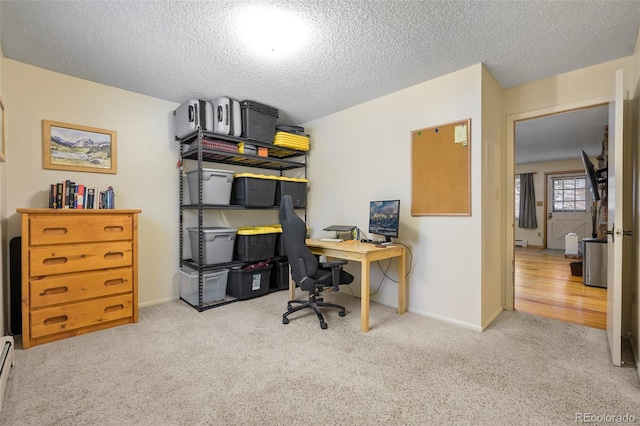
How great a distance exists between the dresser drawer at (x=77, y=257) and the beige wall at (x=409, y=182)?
2.32 meters

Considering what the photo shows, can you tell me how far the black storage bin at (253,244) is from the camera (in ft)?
11.3

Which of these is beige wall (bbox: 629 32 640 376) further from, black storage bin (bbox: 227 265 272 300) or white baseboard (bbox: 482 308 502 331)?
black storage bin (bbox: 227 265 272 300)

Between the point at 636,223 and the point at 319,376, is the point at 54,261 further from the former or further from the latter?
the point at 636,223

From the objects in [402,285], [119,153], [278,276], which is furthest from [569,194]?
[119,153]

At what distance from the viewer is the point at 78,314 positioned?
2396 millimetres

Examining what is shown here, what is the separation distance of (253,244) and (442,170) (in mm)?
2238

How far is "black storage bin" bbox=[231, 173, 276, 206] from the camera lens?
3.40 metres

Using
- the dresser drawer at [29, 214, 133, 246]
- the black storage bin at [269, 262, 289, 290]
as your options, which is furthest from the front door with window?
the dresser drawer at [29, 214, 133, 246]

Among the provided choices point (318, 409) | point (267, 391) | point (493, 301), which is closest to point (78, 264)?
point (267, 391)

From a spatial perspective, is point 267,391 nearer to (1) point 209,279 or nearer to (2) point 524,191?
(1) point 209,279

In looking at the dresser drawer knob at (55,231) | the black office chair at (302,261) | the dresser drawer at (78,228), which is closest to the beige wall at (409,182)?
the black office chair at (302,261)

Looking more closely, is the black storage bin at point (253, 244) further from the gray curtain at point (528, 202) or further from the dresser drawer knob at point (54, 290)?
the gray curtain at point (528, 202)

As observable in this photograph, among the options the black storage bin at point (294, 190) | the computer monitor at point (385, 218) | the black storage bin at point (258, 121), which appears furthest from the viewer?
the black storage bin at point (294, 190)

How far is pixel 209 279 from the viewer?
10.6ft
